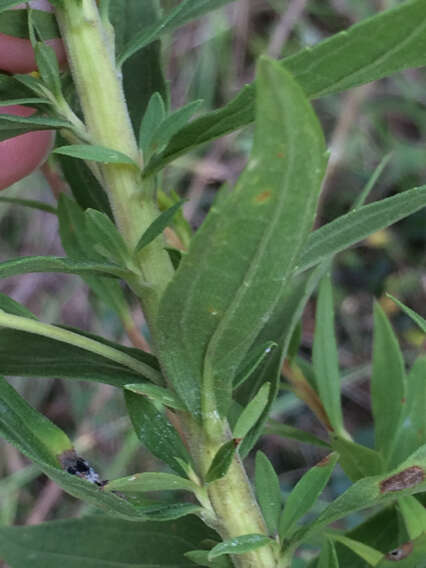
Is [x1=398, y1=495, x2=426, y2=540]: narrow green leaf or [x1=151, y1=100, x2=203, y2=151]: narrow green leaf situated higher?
[x1=151, y1=100, x2=203, y2=151]: narrow green leaf

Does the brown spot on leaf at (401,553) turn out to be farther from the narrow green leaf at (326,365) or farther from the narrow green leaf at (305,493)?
the narrow green leaf at (326,365)

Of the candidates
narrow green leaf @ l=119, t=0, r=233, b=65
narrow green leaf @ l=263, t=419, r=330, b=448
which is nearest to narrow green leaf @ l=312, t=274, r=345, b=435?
narrow green leaf @ l=263, t=419, r=330, b=448

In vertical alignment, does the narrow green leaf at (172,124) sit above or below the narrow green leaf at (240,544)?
above

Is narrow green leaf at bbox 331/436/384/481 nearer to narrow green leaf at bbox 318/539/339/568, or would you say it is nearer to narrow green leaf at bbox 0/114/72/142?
narrow green leaf at bbox 318/539/339/568

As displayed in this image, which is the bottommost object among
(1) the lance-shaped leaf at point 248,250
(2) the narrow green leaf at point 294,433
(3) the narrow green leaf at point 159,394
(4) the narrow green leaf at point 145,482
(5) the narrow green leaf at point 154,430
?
(2) the narrow green leaf at point 294,433

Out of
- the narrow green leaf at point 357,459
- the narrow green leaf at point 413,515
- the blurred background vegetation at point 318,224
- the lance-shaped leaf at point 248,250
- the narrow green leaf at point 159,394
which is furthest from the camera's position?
the blurred background vegetation at point 318,224

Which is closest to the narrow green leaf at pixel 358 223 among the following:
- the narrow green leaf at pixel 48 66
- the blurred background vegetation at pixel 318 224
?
the narrow green leaf at pixel 48 66
